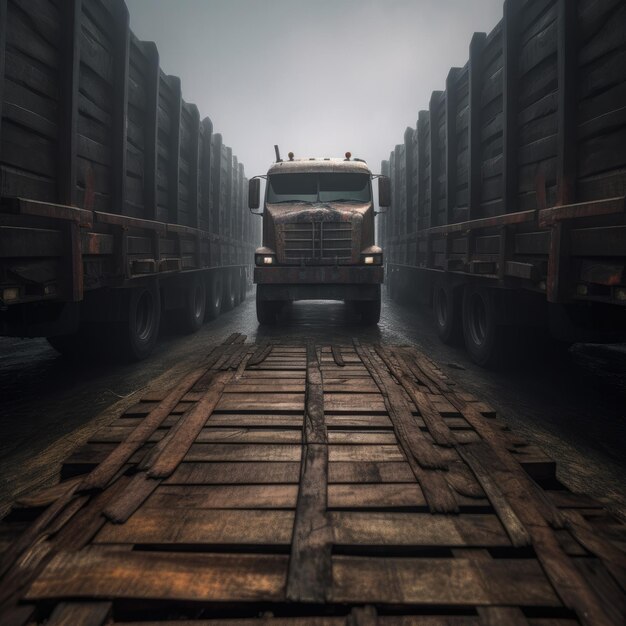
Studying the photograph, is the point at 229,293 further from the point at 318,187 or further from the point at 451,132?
the point at 451,132

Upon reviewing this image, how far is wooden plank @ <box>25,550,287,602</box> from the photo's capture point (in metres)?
1.56

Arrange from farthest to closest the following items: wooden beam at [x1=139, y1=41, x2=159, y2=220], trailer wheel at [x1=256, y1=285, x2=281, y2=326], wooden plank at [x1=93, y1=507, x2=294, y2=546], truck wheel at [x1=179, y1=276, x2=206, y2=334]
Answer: truck wheel at [x1=179, y1=276, x2=206, y2=334] < trailer wheel at [x1=256, y1=285, x2=281, y2=326] < wooden beam at [x1=139, y1=41, x2=159, y2=220] < wooden plank at [x1=93, y1=507, x2=294, y2=546]

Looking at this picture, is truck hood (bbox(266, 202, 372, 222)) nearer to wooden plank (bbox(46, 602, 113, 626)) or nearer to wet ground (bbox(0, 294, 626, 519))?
wet ground (bbox(0, 294, 626, 519))

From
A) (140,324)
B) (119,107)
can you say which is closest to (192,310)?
(140,324)

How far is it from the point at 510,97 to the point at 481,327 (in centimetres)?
298

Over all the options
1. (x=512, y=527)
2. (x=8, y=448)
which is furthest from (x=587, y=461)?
(x=8, y=448)

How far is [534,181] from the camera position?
183 inches

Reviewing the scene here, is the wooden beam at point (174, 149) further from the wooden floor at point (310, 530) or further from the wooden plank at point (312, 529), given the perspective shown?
the wooden plank at point (312, 529)

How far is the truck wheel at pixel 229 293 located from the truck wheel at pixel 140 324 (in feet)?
16.6

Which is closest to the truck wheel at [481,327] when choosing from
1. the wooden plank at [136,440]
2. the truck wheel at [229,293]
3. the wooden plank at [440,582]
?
the wooden plank at [136,440]

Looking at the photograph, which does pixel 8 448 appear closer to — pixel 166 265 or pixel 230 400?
pixel 230 400

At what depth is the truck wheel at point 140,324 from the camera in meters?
5.80

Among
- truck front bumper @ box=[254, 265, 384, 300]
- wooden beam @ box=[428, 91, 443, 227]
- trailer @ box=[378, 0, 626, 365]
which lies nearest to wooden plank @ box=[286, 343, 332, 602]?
trailer @ box=[378, 0, 626, 365]

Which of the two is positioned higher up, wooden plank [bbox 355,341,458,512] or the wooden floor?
wooden plank [bbox 355,341,458,512]
